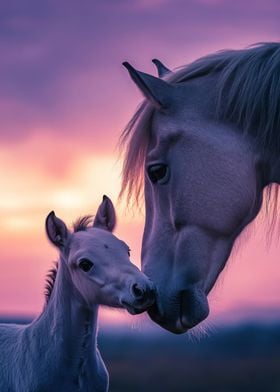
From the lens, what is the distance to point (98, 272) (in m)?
3.52

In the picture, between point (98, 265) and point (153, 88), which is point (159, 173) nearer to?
point (153, 88)

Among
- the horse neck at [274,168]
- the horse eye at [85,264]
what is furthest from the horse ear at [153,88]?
the horse eye at [85,264]

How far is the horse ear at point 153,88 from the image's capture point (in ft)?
10.0

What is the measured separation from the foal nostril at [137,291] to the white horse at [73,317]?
132mm

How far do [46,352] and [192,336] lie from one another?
88cm

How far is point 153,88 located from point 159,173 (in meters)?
0.44

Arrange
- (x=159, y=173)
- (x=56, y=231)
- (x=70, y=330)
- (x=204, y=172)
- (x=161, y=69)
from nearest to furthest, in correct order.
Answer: (x=204, y=172) < (x=159, y=173) < (x=70, y=330) < (x=56, y=231) < (x=161, y=69)

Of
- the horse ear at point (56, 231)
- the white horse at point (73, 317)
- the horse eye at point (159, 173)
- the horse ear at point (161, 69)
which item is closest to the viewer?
the horse eye at point (159, 173)

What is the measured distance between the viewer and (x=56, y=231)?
380cm

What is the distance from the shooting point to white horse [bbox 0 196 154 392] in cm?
350

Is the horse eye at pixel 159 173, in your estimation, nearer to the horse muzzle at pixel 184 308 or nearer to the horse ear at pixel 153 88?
the horse ear at pixel 153 88

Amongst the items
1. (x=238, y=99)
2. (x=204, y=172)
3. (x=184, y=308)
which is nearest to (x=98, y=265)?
(x=184, y=308)

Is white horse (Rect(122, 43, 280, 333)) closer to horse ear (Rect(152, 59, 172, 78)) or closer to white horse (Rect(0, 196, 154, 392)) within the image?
white horse (Rect(0, 196, 154, 392))

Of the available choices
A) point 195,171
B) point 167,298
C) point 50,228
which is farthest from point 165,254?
Result: point 50,228
